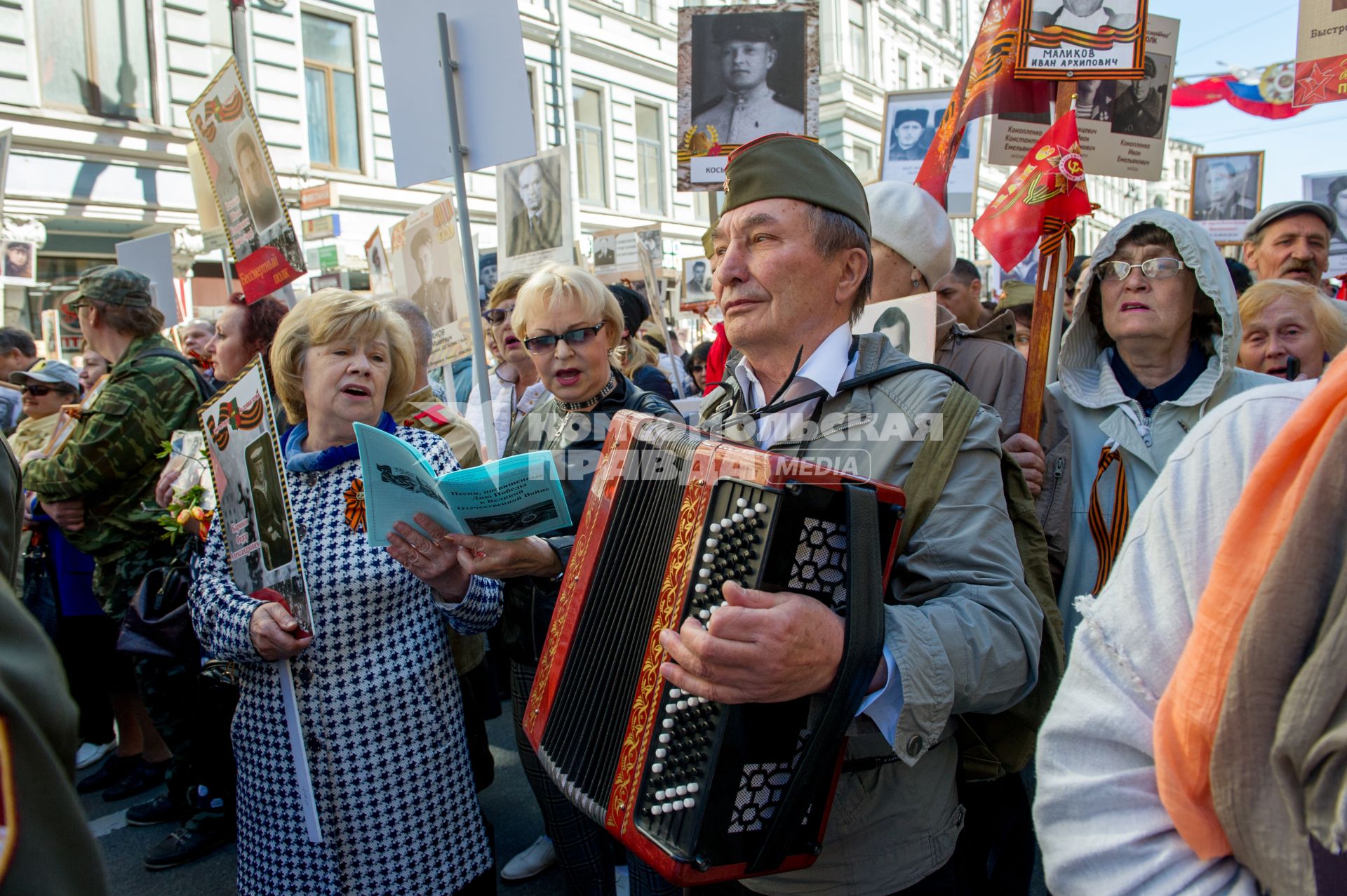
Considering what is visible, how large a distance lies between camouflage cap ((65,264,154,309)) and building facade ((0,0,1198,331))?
5520mm

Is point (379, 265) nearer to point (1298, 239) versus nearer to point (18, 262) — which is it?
point (18, 262)

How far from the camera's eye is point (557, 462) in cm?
286

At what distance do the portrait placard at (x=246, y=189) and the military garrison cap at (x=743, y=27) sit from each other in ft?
7.73

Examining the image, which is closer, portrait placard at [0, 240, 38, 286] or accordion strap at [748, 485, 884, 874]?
accordion strap at [748, 485, 884, 874]

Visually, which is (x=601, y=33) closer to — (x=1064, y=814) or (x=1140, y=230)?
(x=1140, y=230)

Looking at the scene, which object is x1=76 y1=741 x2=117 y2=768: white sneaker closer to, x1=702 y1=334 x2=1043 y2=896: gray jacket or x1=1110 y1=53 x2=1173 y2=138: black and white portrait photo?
x1=702 y1=334 x2=1043 y2=896: gray jacket

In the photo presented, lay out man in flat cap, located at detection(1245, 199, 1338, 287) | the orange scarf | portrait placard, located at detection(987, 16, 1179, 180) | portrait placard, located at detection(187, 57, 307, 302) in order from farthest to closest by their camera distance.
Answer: man in flat cap, located at detection(1245, 199, 1338, 287), portrait placard, located at detection(187, 57, 307, 302), portrait placard, located at detection(987, 16, 1179, 180), the orange scarf

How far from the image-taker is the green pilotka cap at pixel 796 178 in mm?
1833

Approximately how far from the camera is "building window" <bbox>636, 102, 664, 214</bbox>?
22938mm

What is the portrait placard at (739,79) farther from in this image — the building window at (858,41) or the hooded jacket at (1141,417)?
the building window at (858,41)

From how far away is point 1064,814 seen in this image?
992 mm

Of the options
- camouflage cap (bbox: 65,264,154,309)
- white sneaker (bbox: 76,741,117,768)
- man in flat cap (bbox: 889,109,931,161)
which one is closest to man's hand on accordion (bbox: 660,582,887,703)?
camouflage cap (bbox: 65,264,154,309)

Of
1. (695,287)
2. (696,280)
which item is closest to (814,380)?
(695,287)

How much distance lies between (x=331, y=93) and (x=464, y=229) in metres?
15.5
